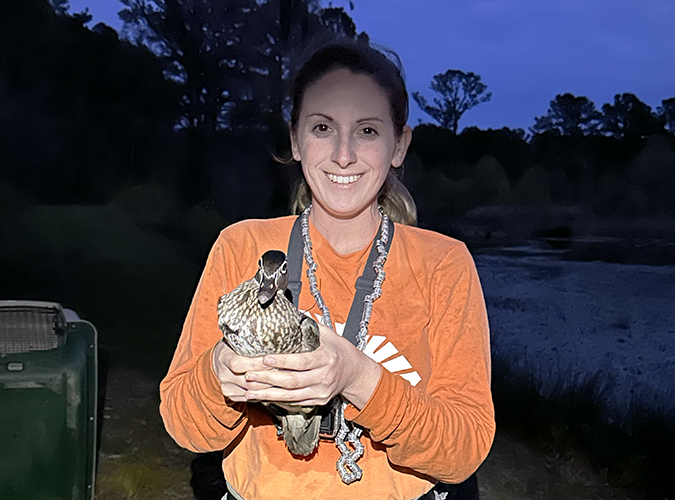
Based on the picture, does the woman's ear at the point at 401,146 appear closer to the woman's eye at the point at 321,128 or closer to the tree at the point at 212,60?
the woman's eye at the point at 321,128

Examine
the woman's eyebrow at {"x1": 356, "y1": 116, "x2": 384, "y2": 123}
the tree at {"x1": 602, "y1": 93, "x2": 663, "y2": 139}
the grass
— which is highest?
the tree at {"x1": 602, "y1": 93, "x2": 663, "y2": 139}

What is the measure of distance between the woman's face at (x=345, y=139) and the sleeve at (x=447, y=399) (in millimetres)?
219

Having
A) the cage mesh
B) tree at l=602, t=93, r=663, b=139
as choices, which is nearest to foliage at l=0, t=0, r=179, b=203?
the cage mesh

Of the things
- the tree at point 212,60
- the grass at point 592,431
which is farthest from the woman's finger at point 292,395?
the tree at point 212,60

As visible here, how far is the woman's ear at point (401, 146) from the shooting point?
1.11 meters

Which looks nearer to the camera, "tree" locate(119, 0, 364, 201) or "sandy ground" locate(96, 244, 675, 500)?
"sandy ground" locate(96, 244, 675, 500)

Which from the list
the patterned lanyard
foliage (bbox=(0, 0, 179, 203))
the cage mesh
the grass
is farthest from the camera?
foliage (bbox=(0, 0, 179, 203))

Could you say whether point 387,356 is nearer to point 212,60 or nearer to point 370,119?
point 370,119

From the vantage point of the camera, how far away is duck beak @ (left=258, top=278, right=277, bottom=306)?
79 centimetres

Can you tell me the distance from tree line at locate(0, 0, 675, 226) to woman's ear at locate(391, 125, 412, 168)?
237 centimetres

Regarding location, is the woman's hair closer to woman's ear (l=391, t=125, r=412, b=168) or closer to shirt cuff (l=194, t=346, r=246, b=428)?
woman's ear (l=391, t=125, r=412, b=168)

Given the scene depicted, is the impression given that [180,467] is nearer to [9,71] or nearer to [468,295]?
[468,295]

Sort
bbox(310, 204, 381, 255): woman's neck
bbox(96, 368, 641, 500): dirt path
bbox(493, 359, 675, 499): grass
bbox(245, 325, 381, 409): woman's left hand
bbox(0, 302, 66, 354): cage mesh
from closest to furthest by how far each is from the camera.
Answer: bbox(245, 325, 381, 409): woman's left hand
bbox(310, 204, 381, 255): woman's neck
bbox(0, 302, 66, 354): cage mesh
bbox(96, 368, 641, 500): dirt path
bbox(493, 359, 675, 499): grass

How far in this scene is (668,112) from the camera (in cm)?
312
